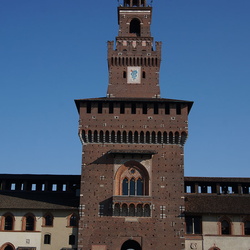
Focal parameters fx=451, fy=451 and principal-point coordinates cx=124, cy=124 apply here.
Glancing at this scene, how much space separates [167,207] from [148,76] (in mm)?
16764

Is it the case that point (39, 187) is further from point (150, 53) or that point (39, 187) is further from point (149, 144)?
point (150, 53)

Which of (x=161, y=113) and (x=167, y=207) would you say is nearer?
(x=167, y=207)

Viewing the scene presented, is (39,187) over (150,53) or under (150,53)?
under

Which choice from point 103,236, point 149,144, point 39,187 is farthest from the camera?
point 39,187

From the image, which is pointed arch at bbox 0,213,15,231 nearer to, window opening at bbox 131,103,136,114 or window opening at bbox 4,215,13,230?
window opening at bbox 4,215,13,230

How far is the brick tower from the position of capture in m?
46.5

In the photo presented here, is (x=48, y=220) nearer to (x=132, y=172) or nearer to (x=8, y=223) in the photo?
(x=8, y=223)

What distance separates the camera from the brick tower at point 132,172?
4650 centimetres

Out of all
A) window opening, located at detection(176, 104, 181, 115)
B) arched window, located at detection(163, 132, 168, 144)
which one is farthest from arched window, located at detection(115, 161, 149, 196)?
window opening, located at detection(176, 104, 181, 115)

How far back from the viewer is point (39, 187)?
53656 mm

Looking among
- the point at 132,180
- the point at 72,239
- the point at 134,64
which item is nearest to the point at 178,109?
the point at 134,64

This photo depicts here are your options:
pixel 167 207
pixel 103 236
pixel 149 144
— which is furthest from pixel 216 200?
pixel 103 236

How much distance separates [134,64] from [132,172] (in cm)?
1447

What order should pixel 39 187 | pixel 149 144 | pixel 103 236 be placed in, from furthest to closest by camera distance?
pixel 39 187
pixel 149 144
pixel 103 236
